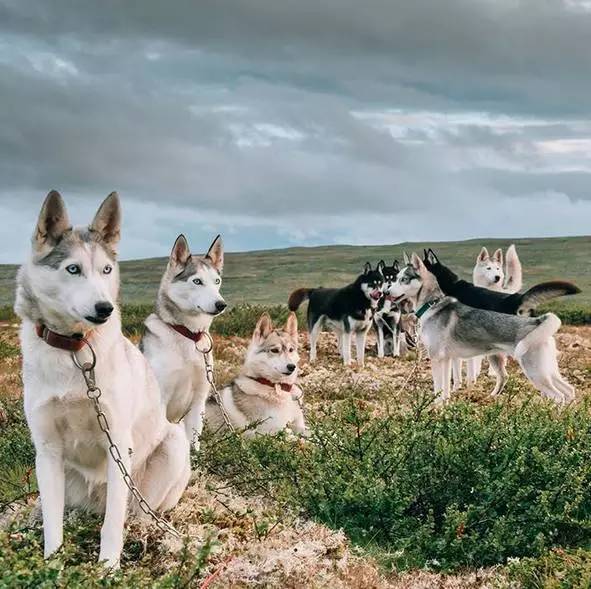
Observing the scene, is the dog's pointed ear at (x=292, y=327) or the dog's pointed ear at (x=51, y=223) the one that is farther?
the dog's pointed ear at (x=292, y=327)

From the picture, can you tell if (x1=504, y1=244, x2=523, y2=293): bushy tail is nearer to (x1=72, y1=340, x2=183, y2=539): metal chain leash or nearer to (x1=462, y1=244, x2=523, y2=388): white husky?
(x1=462, y1=244, x2=523, y2=388): white husky

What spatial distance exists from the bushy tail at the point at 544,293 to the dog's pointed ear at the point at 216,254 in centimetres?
650

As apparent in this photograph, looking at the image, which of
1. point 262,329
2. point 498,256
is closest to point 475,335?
point 262,329

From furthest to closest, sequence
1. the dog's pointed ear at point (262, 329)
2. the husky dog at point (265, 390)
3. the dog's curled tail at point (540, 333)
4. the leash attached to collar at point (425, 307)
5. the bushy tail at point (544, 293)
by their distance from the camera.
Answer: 1. the leash attached to collar at point (425, 307)
2. the bushy tail at point (544, 293)
3. the dog's curled tail at point (540, 333)
4. the dog's pointed ear at point (262, 329)
5. the husky dog at point (265, 390)

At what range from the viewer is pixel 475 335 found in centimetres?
1320

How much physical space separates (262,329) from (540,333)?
4586 mm

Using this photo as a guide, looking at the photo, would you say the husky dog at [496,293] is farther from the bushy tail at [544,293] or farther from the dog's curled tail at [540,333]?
the dog's curled tail at [540,333]

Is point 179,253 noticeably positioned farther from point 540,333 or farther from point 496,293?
point 496,293

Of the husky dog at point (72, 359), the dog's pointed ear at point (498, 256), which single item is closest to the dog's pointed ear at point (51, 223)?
the husky dog at point (72, 359)

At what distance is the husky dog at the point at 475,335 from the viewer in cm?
1254

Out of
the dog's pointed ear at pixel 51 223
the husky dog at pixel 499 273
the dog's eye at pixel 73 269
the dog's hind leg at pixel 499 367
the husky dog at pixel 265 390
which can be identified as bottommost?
the dog's hind leg at pixel 499 367

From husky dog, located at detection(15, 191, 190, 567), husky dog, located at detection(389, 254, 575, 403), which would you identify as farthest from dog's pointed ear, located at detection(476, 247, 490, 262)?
husky dog, located at detection(15, 191, 190, 567)

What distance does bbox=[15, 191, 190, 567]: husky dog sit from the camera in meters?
4.66

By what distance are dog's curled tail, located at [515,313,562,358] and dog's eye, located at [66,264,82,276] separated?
29.9 feet
